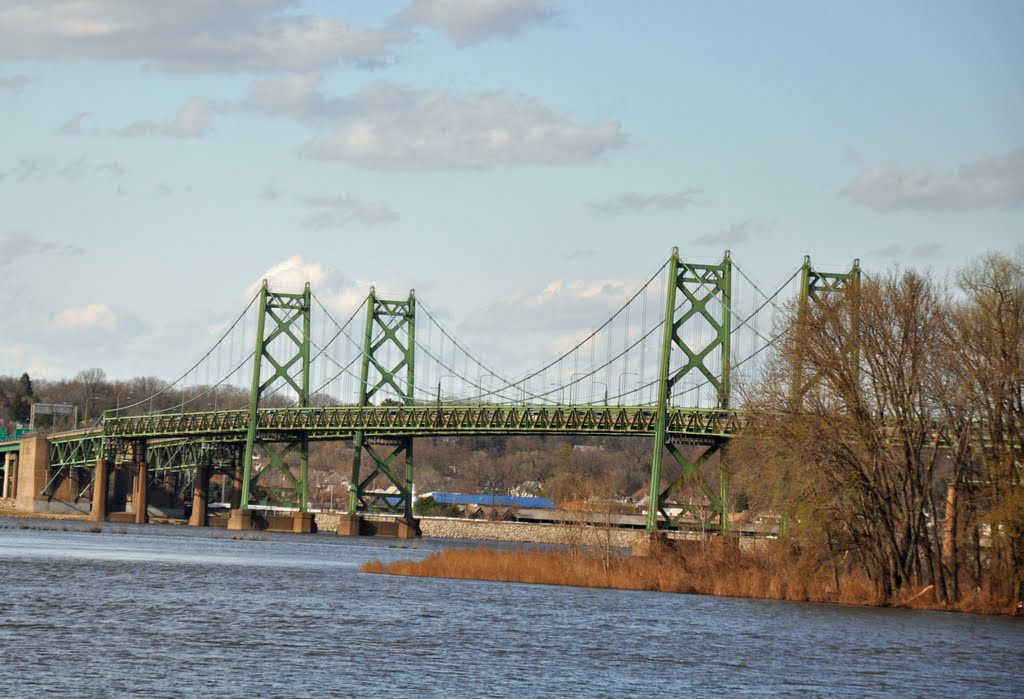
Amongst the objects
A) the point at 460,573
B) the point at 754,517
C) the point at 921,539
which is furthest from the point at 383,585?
the point at 921,539

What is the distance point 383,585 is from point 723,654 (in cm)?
1800

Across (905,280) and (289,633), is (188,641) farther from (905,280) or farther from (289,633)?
(905,280)

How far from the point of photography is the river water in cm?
2486

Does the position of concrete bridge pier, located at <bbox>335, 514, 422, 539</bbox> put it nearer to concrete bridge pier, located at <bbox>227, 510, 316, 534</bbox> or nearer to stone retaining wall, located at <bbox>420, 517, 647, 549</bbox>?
concrete bridge pier, located at <bbox>227, 510, 316, 534</bbox>

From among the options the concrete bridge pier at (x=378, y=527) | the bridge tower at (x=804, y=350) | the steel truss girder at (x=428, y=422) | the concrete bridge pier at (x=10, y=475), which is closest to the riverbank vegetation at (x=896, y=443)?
the bridge tower at (x=804, y=350)

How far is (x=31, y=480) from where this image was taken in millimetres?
117188

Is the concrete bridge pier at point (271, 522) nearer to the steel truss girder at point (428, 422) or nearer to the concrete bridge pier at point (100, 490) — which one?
the steel truss girder at point (428, 422)

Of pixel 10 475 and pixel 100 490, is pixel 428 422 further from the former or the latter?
pixel 10 475

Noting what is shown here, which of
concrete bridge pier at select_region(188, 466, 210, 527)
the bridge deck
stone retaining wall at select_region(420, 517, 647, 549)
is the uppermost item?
the bridge deck

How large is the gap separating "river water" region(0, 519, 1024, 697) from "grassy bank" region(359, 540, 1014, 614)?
104 cm

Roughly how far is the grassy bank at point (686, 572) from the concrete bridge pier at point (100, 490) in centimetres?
5765

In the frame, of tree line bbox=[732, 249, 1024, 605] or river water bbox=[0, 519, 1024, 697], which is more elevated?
tree line bbox=[732, 249, 1024, 605]

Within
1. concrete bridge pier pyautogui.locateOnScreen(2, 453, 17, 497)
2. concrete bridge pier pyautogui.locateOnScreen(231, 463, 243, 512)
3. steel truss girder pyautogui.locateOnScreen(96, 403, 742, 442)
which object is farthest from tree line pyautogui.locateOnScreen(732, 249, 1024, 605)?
concrete bridge pier pyautogui.locateOnScreen(2, 453, 17, 497)

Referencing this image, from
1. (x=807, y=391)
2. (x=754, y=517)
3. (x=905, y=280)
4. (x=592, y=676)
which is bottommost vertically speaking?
(x=592, y=676)
